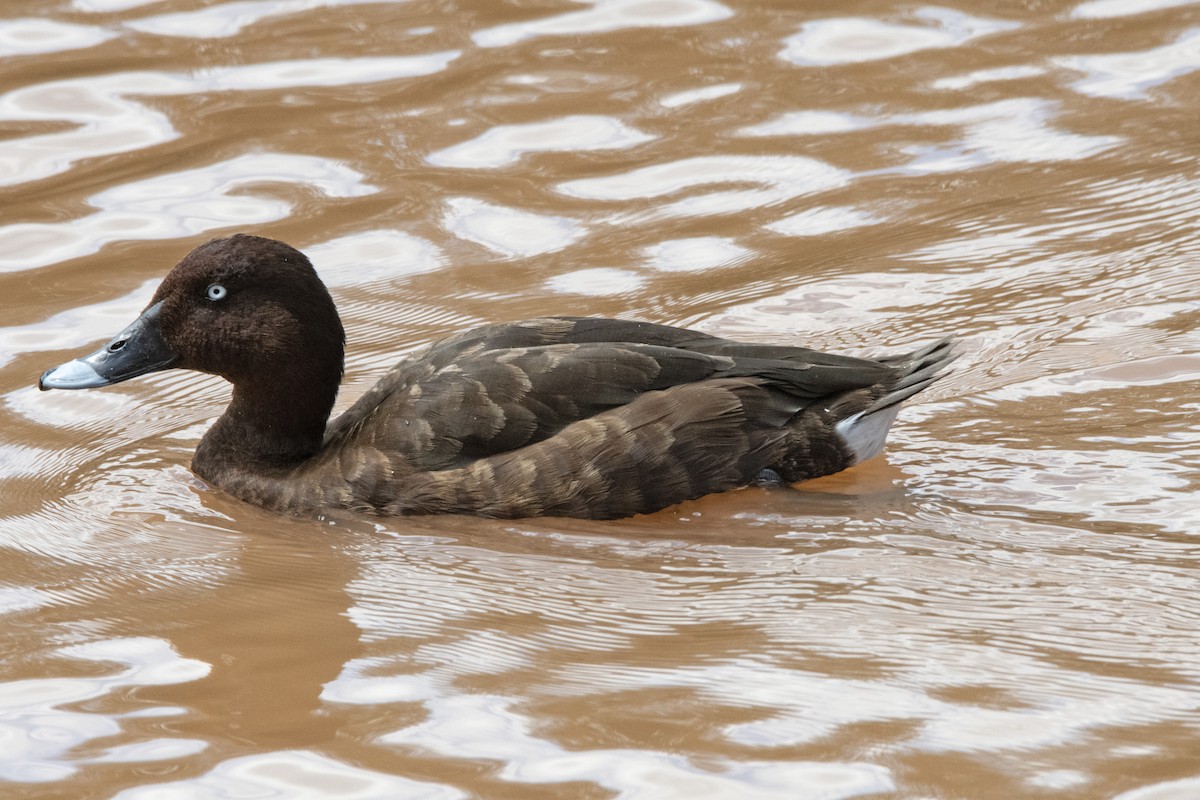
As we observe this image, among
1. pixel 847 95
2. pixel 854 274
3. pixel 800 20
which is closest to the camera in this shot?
pixel 854 274

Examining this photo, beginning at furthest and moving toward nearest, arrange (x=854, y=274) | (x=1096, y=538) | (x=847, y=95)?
1. (x=847, y=95)
2. (x=854, y=274)
3. (x=1096, y=538)

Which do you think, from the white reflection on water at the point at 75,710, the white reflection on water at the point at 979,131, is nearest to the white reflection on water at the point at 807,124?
the white reflection on water at the point at 979,131

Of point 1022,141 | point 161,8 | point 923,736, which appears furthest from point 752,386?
point 161,8

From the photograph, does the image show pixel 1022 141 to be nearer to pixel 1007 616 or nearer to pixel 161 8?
pixel 1007 616

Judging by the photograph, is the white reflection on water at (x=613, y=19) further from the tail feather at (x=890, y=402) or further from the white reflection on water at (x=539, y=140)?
the tail feather at (x=890, y=402)

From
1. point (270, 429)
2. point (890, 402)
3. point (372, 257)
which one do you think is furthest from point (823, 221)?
point (270, 429)

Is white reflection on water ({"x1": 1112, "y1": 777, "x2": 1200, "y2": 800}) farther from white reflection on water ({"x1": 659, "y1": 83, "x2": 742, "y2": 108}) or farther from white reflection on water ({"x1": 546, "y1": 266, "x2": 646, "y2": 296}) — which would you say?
white reflection on water ({"x1": 659, "y1": 83, "x2": 742, "y2": 108})

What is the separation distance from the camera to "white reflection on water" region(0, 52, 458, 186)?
7949mm

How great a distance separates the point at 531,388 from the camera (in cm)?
500

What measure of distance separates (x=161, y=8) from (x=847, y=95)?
3.80 metres

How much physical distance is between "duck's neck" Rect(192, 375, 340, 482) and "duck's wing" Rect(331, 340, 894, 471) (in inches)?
12.7

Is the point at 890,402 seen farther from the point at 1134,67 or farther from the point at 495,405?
the point at 1134,67

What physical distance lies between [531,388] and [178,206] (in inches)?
121

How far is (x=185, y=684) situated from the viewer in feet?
13.5
